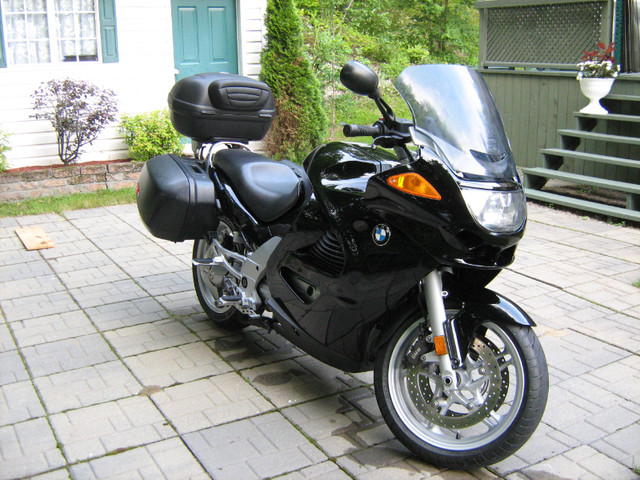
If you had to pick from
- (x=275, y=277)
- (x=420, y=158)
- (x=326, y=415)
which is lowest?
(x=326, y=415)

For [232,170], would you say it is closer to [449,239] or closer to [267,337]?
[267,337]

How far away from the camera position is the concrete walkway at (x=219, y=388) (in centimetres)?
306

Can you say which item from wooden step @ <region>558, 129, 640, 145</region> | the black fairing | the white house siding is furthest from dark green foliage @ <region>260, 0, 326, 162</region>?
the black fairing

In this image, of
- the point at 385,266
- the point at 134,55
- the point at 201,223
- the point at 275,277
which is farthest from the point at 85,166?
the point at 385,266

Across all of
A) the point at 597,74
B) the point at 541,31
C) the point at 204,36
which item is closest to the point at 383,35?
the point at 204,36

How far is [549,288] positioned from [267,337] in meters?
2.18

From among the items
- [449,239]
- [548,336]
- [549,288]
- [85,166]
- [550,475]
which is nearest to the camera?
[449,239]

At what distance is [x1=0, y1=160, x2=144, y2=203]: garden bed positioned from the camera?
8180 millimetres

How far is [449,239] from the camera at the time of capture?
2746mm

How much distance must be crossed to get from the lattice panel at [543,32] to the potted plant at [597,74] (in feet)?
1.61

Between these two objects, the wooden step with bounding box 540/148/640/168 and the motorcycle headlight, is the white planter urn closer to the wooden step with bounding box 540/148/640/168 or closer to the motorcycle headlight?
the wooden step with bounding box 540/148/640/168

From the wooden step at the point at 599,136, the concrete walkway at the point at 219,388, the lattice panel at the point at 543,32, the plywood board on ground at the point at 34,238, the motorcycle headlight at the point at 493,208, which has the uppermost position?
the lattice panel at the point at 543,32

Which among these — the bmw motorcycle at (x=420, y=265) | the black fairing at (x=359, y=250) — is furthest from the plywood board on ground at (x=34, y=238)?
the black fairing at (x=359, y=250)

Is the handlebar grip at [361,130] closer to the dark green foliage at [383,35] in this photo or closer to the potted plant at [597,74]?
the potted plant at [597,74]
